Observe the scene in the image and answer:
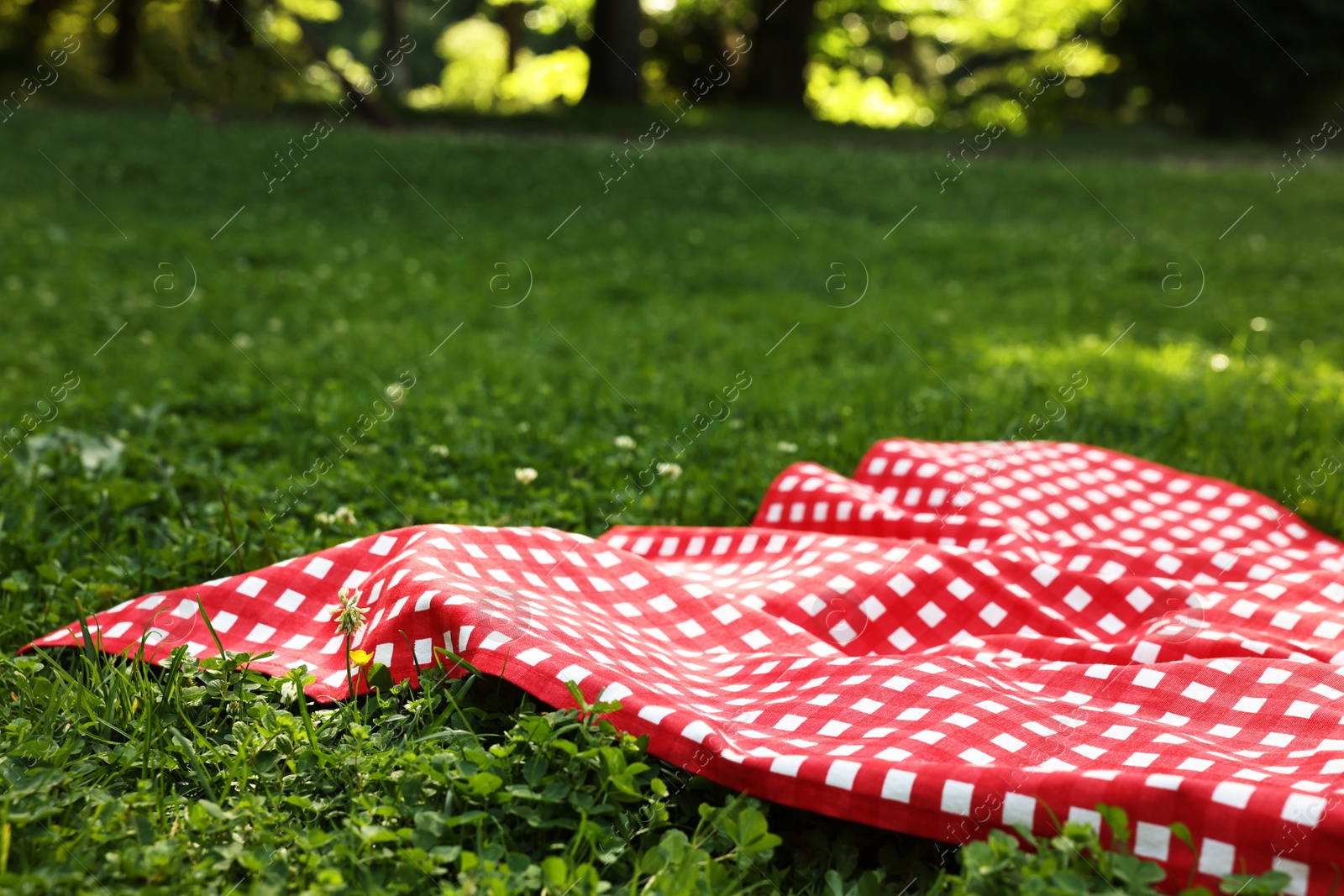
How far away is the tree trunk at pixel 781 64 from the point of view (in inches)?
966

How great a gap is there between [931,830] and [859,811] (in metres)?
0.12

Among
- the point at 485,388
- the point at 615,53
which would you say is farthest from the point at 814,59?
the point at 485,388

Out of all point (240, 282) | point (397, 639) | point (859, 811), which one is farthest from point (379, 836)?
point (240, 282)

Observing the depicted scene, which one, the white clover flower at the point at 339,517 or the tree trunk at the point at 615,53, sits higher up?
the tree trunk at the point at 615,53

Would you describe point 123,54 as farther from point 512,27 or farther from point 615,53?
point 512,27

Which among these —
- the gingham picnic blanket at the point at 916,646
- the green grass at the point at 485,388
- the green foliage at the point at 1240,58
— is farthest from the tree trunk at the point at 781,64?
the gingham picnic blanket at the point at 916,646

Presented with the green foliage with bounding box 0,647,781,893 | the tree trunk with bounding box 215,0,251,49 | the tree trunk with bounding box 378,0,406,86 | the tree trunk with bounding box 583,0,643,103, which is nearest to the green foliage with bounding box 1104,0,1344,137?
the tree trunk with bounding box 583,0,643,103

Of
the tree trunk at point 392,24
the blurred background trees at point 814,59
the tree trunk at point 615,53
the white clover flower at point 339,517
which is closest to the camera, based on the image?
the white clover flower at point 339,517

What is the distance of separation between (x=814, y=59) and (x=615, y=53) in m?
18.5

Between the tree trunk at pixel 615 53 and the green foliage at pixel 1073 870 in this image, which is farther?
the tree trunk at pixel 615 53

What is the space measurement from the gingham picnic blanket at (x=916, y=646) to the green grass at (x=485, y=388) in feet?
0.42

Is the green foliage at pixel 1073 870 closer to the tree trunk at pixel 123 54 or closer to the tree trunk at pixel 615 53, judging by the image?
the tree trunk at pixel 615 53

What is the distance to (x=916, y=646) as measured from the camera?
2.52 metres

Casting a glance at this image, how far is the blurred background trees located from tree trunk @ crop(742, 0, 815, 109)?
4 centimetres
